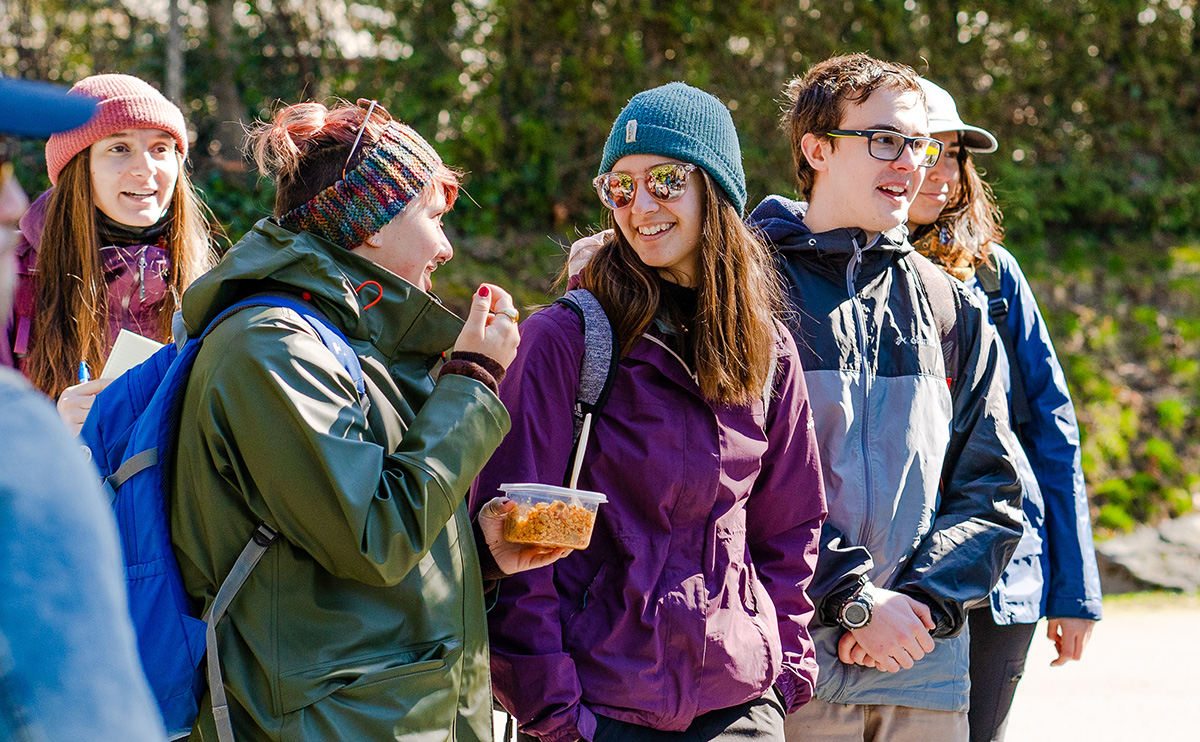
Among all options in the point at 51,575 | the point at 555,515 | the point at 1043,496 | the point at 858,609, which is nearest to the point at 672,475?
the point at 555,515

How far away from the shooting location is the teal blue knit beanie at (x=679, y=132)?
2529mm

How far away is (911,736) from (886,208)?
54.9 inches

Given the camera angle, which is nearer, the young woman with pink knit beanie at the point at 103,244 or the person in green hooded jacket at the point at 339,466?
the person in green hooded jacket at the point at 339,466

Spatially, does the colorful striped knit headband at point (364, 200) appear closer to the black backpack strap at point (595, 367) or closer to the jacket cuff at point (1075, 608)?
the black backpack strap at point (595, 367)

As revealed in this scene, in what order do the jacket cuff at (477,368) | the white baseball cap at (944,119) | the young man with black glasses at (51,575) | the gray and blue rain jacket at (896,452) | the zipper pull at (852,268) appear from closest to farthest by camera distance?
1. the young man with black glasses at (51,575)
2. the jacket cuff at (477,368)
3. the gray and blue rain jacket at (896,452)
4. the zipper pull at (852,268)
5. the white baseball cap at (944,119)

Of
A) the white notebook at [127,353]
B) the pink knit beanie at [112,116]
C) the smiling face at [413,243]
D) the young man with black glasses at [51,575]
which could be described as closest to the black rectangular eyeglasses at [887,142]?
the smiling face at [413,243]

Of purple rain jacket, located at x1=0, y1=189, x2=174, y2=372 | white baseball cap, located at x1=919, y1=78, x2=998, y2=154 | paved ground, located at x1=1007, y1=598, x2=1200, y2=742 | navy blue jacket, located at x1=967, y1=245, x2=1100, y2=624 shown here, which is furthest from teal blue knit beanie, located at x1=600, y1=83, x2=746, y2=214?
paved ground, located at x1=1007, y1=598, x2=1200, y2=742

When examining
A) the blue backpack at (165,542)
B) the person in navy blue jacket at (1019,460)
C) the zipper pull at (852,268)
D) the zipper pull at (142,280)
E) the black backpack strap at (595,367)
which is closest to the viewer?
the blue backpack at (165,542)

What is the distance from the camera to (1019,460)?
3.23m

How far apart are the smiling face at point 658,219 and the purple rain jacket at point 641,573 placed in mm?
207

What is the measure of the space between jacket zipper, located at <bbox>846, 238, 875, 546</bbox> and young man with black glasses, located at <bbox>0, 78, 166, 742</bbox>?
6.81 feet

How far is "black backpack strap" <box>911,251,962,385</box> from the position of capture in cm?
300

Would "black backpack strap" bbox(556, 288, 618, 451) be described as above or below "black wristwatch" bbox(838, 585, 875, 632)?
above

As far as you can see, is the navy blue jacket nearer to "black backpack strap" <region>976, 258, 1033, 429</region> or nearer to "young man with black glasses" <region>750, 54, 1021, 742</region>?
"black backpack strap" <region>976, 258, 1033, 429</region>
